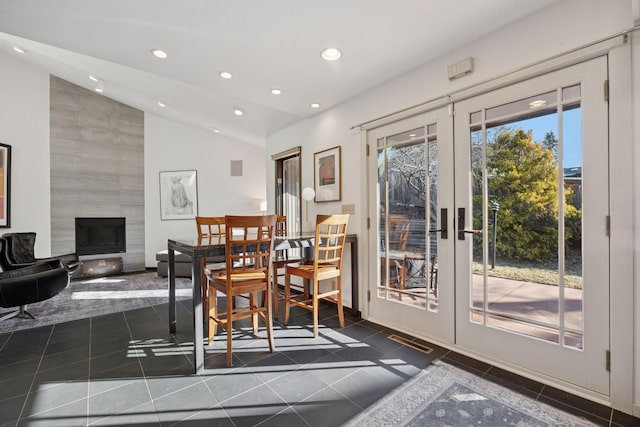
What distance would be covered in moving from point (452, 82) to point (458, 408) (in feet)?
7.50

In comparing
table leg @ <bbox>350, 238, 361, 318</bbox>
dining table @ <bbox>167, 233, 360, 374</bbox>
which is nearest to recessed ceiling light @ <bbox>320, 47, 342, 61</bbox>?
dining table @ <bbox>167, 233, 360, 374</bbox>

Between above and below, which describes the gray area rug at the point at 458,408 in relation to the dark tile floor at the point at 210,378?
above

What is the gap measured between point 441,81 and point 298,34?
1225 millimetres

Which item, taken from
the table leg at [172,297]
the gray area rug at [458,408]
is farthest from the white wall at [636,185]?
the table leg at [172,297]

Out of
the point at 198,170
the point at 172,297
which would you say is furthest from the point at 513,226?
the point at 198,170

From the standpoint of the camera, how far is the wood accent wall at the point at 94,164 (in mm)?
5238

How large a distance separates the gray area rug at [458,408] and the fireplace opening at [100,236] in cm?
615

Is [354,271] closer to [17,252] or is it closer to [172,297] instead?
[172,297]

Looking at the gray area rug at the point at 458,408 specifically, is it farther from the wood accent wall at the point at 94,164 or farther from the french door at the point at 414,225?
the wood accent wall at the point at 94,164

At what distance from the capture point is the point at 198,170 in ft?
20.8

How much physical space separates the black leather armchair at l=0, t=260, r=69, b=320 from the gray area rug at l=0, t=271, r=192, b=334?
21 centimetres

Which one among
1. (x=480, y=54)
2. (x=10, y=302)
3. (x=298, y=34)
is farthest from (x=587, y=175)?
(x=10, y=302)

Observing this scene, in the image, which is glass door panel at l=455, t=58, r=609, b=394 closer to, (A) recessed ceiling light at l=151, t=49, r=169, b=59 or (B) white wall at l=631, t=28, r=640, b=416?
(B) white wall at l=631, t=28, r=640, b=416

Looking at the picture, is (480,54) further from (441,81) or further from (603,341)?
(603,341)
